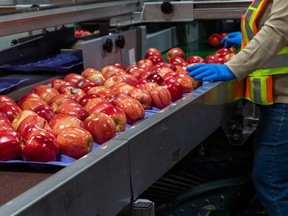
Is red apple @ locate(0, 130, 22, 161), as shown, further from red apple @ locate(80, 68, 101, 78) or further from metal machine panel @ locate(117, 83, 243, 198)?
red apple @ locate(80, 68, 101, 78)

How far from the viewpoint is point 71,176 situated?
161 centimetres

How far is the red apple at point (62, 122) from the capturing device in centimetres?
200

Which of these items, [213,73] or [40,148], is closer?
[40,148]

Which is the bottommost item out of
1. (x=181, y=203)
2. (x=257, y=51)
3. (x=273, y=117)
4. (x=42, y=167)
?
(x=181, y=203)

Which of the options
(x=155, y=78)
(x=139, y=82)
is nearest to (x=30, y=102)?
(x=139, y=82)

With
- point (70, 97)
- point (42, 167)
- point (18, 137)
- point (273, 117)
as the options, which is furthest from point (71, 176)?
point (273, 117)

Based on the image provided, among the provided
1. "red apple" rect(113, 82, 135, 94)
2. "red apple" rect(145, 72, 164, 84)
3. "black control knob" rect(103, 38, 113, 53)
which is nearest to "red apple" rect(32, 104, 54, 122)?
"red apple" rect(113, 82, 135, 94)

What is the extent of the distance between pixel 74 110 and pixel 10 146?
0.42 metres

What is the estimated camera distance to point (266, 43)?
261 cm

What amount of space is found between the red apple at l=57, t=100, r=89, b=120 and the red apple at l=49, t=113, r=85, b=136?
8 cm

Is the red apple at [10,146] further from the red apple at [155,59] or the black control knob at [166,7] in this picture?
the black control knob at [166,7]

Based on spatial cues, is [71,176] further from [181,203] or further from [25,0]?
[25,0]

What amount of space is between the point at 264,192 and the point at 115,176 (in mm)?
1369

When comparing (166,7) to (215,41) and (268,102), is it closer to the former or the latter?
(215,41)
